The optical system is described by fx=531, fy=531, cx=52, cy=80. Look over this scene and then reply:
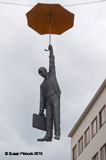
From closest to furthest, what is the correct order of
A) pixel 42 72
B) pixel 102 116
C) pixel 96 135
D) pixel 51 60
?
pixel 42 72
pixel 51 60
pixel 102 116
pixel 96 135

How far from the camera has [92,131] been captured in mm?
51406

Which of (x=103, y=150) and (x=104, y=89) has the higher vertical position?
(x=104, y=89)

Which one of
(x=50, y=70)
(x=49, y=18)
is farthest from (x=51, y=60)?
(x=49, y=18)

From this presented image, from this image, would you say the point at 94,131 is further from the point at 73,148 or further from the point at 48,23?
the point at 48,23

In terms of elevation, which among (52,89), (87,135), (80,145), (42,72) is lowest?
(52,89)

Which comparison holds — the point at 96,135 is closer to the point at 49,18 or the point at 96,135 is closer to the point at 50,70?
the point at 50,70

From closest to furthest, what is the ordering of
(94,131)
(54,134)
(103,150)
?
(54,134) < (103,150) < (94,131)

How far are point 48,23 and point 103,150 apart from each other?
37333 millimetres

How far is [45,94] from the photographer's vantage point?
393 inches

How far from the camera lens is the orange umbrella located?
9.98 meters

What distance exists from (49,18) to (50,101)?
5.32ft

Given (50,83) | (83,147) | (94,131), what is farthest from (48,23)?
(83,147)

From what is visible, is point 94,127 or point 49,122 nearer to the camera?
point 49,122

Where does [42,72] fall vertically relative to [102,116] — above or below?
below
